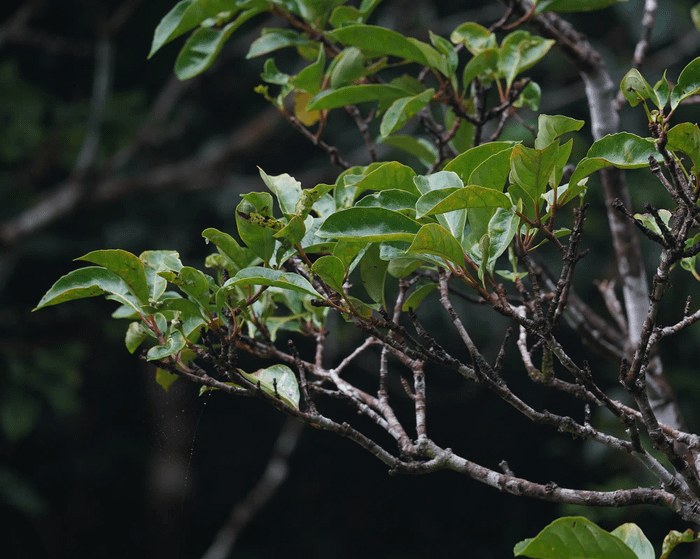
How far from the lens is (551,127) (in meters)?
0.48

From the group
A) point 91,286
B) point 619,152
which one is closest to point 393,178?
point 619,152

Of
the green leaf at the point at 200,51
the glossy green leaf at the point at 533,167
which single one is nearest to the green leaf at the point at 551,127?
the glossy green leaf at the point at 533,167

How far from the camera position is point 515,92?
31.8 inches

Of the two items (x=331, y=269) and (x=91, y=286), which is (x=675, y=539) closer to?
(x=331, y=269)

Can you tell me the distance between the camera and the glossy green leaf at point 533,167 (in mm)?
464

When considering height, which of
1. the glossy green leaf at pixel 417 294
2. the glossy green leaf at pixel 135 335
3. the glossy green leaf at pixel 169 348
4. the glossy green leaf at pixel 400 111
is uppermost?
the glossy green leaf at pixel 400 111

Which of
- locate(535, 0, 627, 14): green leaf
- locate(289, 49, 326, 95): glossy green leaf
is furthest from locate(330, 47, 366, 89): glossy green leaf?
locate(535, 0, 627, 14): green leaf

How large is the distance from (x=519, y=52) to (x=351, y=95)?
8.7 inches

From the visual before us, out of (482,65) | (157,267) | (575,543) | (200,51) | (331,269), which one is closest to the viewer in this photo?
(575,543)

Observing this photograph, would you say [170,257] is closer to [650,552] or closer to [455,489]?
[650,552]

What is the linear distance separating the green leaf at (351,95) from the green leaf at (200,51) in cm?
20

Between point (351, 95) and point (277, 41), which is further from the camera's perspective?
point (277, 41)

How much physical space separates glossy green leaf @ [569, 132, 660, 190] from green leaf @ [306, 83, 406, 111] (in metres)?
0.31

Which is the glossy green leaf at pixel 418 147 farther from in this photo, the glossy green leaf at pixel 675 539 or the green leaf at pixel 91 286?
the glossy green leaf at pixel 675 539
